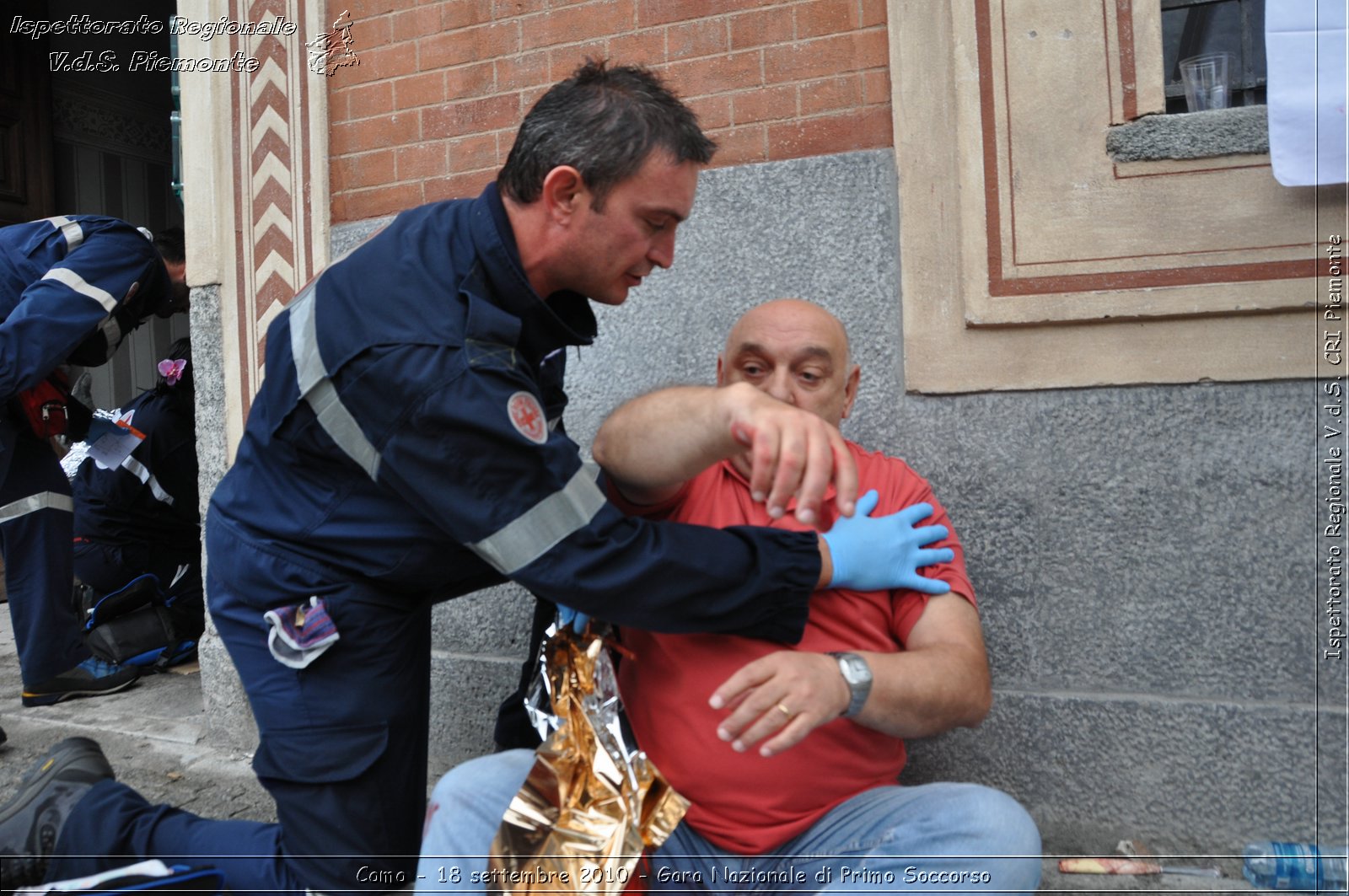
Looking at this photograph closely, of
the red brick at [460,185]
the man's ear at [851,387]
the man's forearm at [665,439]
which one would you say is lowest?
the man's forearm at [665,439]

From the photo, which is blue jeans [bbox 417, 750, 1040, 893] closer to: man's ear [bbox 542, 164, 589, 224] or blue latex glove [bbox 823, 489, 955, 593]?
blue latex glove [bbox 823, 489, 955, 593]

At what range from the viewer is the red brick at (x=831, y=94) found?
2645 millimetres

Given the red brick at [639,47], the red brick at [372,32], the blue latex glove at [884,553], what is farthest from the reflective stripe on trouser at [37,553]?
the blue latex glove at [884,553]

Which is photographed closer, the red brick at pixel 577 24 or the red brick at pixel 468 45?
the red brick at pixel 577 24

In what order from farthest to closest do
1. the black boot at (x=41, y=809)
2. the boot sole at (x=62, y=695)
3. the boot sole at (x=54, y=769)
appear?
1. the boot sole at (x=62, y=695)
2. the boot sole at (x=54, y=769)
3. the black boot at (x=41, y=809)

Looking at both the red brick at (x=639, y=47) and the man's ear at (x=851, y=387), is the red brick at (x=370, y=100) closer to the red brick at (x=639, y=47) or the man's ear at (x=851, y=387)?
the red brick at (x=639, y=47)

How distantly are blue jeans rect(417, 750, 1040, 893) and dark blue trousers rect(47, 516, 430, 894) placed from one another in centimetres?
29

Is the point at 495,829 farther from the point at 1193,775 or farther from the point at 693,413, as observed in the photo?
the point at 1193,775

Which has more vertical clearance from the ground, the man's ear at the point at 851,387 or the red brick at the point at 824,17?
the red brick at the point at 824,17

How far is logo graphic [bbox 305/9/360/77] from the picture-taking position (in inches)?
127

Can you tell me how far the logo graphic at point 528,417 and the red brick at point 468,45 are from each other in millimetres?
1798

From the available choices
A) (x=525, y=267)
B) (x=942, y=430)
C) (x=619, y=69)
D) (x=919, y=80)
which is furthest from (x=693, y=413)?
(x=919, y=80)

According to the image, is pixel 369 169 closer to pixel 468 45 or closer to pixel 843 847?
pixel 468 45

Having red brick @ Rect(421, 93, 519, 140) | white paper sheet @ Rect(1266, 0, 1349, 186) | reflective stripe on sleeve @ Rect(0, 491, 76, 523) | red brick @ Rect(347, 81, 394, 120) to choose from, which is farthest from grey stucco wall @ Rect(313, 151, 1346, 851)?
reflective stripe on sleeve @ Rect(0, 491, 76, 523)
